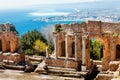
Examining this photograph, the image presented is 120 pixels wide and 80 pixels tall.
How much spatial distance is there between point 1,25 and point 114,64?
49.9ft

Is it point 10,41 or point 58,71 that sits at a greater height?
point 10,41

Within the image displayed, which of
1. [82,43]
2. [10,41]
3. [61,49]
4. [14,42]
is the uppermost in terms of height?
[82,43]

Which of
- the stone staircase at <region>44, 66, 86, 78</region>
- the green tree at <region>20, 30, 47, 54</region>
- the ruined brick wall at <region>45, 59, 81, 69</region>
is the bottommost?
the stone staircase at <region>44, 66, 86, 78</region>

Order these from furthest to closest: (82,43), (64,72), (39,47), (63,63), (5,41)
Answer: (39,47) < (5,41) < (63,63) < (82,43) < (64,72)

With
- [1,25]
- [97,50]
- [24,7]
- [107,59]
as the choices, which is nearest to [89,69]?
[107,59]

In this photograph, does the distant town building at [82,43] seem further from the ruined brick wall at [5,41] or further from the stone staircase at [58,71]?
the ruined brick wall at [5,41]

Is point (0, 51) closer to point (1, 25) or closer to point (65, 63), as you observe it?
point (1, 25)

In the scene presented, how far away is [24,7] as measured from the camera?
17088 centimetres

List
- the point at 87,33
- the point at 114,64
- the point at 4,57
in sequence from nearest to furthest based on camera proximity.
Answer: the point at 114,64 < the point at 87,33 < the point at 4,57

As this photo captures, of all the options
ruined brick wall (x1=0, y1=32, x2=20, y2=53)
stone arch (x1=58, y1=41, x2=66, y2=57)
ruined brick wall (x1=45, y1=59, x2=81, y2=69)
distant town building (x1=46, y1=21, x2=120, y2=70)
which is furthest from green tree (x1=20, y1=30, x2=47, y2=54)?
ruined brick wall (x1=45, y1=59, x2=81, y2=69)

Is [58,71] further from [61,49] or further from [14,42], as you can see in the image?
[14,42]

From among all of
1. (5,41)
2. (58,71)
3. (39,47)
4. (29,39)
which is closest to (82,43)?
(58,71)

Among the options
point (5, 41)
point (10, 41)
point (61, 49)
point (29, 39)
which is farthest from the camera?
point (29, 39)

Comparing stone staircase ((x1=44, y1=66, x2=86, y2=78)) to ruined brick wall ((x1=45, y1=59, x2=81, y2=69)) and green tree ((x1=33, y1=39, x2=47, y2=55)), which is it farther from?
green tree ((x1=33, y1=39, x2=47, y2=55))
